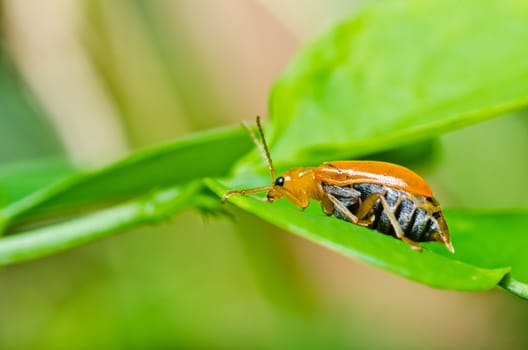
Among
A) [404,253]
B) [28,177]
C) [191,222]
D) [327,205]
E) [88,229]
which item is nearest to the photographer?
[404,253]

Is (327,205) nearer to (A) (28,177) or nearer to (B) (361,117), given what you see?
(B) (361,117)

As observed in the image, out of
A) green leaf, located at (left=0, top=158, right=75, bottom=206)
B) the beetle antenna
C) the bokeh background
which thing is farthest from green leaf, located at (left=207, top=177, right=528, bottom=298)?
the bokeh background

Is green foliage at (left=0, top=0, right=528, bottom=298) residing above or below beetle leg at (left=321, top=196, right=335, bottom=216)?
above

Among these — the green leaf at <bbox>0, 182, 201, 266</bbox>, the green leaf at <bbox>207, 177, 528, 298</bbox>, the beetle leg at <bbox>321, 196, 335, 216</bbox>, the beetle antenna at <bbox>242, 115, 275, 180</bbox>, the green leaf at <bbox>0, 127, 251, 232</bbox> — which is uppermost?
the green leaf at <bbox>0, 127, 251, 232</bbox>

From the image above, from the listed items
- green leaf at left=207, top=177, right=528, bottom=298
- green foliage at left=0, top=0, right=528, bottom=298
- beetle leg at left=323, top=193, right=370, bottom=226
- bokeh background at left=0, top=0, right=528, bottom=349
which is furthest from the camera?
bokeh background at left=0, top=0, right=528, bottom=349

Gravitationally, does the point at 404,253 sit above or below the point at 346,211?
below

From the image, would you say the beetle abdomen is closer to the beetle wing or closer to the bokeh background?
the beetle wing

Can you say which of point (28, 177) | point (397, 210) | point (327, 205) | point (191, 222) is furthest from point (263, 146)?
point (191, 222)
